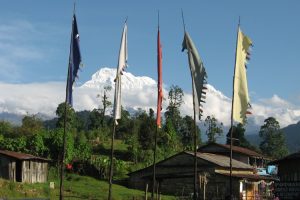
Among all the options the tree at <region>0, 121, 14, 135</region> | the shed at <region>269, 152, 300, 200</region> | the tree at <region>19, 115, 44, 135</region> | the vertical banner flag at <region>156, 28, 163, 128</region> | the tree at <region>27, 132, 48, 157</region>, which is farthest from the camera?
the tree at <region>19, 115, 44, 135</region>

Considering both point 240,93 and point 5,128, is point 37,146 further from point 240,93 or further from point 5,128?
point 240,93

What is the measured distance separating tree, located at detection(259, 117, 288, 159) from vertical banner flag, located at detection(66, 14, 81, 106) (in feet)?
346

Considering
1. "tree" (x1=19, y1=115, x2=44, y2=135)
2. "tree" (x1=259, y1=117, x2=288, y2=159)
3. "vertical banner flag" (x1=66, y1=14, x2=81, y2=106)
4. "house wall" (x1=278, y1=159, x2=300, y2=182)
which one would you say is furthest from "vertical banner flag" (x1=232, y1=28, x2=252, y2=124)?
"tree" (x1=259, y1=117, x2=288, y2=159)

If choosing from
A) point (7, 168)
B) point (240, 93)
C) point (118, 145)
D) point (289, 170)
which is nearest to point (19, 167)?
point (7, 168)

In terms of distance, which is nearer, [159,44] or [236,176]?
[159,44]

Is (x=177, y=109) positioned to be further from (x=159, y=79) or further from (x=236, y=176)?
(x=159, y=79)

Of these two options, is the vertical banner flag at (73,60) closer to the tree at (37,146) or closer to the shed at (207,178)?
the shed at (207,178)

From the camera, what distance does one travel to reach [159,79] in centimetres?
2847

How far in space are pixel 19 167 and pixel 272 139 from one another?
82067mm

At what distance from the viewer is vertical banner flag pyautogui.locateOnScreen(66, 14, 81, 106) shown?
1025 inches

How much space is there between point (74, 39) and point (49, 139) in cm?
4530

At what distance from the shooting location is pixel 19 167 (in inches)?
2296

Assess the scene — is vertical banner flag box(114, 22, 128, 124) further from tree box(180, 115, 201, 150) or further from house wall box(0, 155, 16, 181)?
tree box(180, 115, 201, 150)

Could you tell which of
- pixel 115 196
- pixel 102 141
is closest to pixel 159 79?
pixel 115 196
